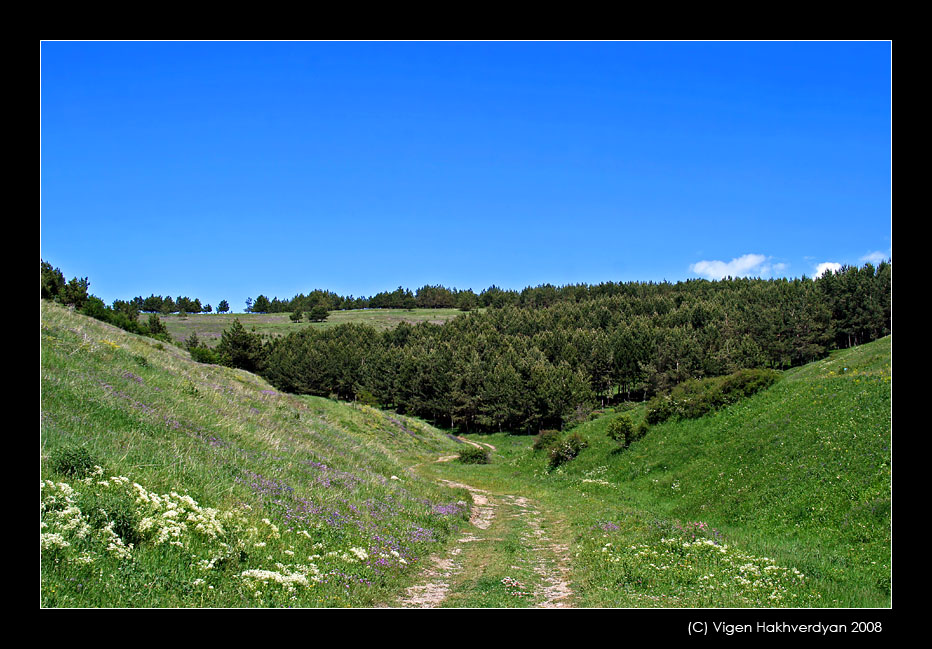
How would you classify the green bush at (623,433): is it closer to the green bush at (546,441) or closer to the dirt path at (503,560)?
the green bush at (546,441)

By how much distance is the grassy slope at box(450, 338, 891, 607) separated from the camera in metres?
10.4

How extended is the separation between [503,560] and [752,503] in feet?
35.1

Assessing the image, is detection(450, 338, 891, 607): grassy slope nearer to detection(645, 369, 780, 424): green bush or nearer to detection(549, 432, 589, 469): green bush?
detection(645, 369, 780, 424): green bush

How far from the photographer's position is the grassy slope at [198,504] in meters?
8.03

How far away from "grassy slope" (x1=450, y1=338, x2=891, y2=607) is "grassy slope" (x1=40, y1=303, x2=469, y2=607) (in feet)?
18.0

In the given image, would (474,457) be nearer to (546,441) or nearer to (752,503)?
(546,441)

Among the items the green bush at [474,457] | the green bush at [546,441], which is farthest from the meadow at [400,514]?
the green bush at [474,457]

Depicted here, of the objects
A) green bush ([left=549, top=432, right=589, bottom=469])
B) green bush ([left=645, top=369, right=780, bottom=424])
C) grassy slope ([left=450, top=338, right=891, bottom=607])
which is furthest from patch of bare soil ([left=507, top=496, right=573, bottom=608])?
green bush ([left=549, top=432, right=589, bottom=469])

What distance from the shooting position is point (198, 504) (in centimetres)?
1155

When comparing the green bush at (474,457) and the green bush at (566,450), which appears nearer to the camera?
the green bush at (566,450)

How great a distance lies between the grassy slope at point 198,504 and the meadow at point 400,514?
6cm

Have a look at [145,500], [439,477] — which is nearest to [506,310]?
[439,477]

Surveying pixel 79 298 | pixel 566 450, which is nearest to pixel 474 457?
pixel 566 450
